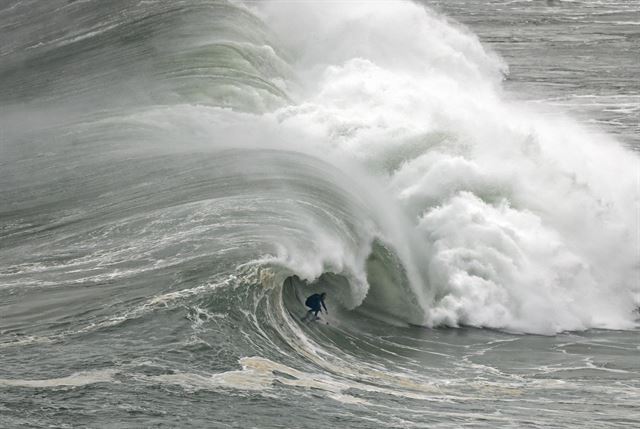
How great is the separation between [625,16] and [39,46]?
23.3 meters

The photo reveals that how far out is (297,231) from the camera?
17203mm

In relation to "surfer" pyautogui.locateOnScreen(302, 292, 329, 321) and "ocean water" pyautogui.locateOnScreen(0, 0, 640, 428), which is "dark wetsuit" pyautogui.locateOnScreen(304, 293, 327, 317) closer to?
"surfer" pyautogui.locateOnScreen(302, 292, 329, 321)

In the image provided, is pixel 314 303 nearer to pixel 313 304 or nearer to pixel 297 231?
pixel 313 304

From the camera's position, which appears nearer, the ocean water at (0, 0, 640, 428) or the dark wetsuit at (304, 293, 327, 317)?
the ocean water at (0, 0, 640, 428)

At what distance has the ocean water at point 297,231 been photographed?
13305mm

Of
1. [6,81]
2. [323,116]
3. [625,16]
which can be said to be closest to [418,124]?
[323,116]

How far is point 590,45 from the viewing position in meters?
39.2

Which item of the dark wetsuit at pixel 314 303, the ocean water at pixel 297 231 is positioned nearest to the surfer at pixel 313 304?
the dark wetsuit at pixel 314 303

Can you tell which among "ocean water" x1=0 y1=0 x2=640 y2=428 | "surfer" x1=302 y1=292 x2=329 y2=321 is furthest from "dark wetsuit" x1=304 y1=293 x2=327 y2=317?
"ocean water" x1=0 y1=0 x2=640 y2=428

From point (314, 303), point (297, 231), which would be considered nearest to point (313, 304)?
point (314, 303)

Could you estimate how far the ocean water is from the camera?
13.3m

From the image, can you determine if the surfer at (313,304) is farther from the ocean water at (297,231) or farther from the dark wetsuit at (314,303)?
the ocean water at (297,231)

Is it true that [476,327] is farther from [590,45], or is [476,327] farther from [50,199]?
[590,45]

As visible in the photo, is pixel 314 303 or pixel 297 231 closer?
pixel 314 303
